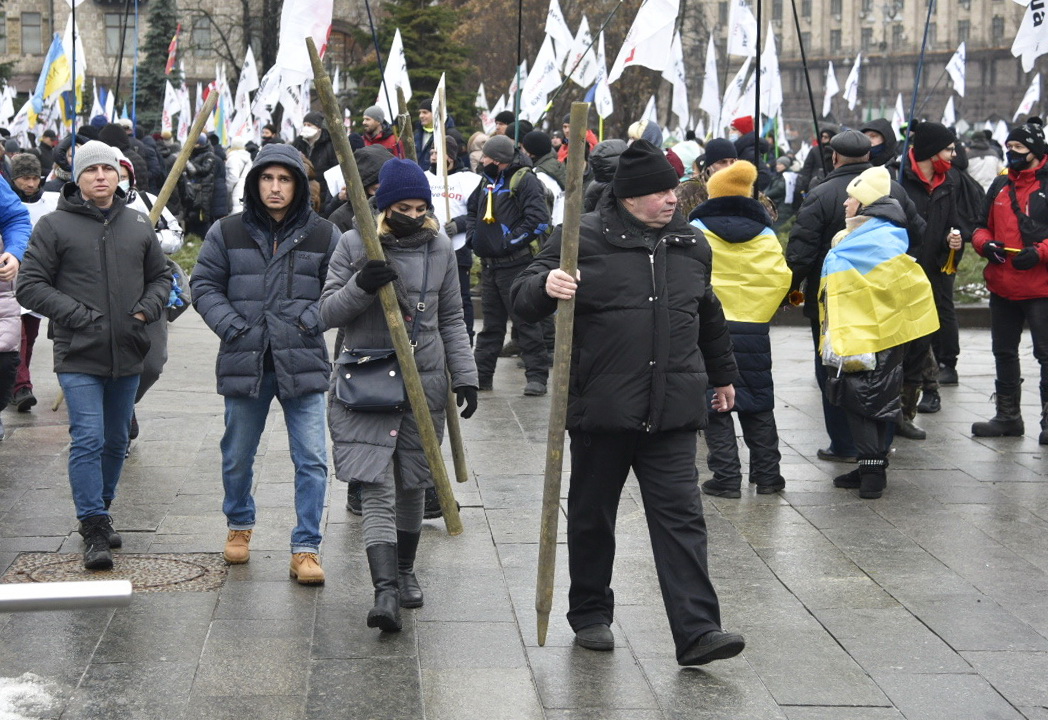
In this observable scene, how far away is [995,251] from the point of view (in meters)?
9.30

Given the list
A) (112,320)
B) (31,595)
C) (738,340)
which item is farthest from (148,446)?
(31,595)

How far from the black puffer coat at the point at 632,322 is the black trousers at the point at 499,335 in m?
5.79

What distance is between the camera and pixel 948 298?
1084cm

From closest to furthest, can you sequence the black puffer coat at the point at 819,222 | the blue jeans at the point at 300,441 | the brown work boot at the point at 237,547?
the blue jeans at the point at 300,441
the brown work boot at the point at 237,547
the black puffer coat at the point at 819,222

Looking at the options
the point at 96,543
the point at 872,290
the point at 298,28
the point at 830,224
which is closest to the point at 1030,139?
the point at 830,224

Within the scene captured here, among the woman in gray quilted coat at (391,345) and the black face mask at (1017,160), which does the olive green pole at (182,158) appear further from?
the black face mask at (1017,160)

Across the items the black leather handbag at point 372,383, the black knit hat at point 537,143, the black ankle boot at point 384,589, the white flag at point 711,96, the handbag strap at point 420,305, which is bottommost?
the black ankle boot at point 384,589

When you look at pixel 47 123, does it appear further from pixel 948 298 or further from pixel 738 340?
pixel 738 340

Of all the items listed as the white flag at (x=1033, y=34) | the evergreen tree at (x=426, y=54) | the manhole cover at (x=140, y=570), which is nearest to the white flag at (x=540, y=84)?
the white flag at (x=1033, y=34)

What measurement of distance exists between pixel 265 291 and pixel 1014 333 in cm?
534

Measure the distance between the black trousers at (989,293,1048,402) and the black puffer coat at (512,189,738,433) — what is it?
15.5 ft

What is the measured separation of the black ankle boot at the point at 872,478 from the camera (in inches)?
309

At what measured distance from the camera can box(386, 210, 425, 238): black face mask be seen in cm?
555

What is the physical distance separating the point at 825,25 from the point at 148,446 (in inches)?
4261
